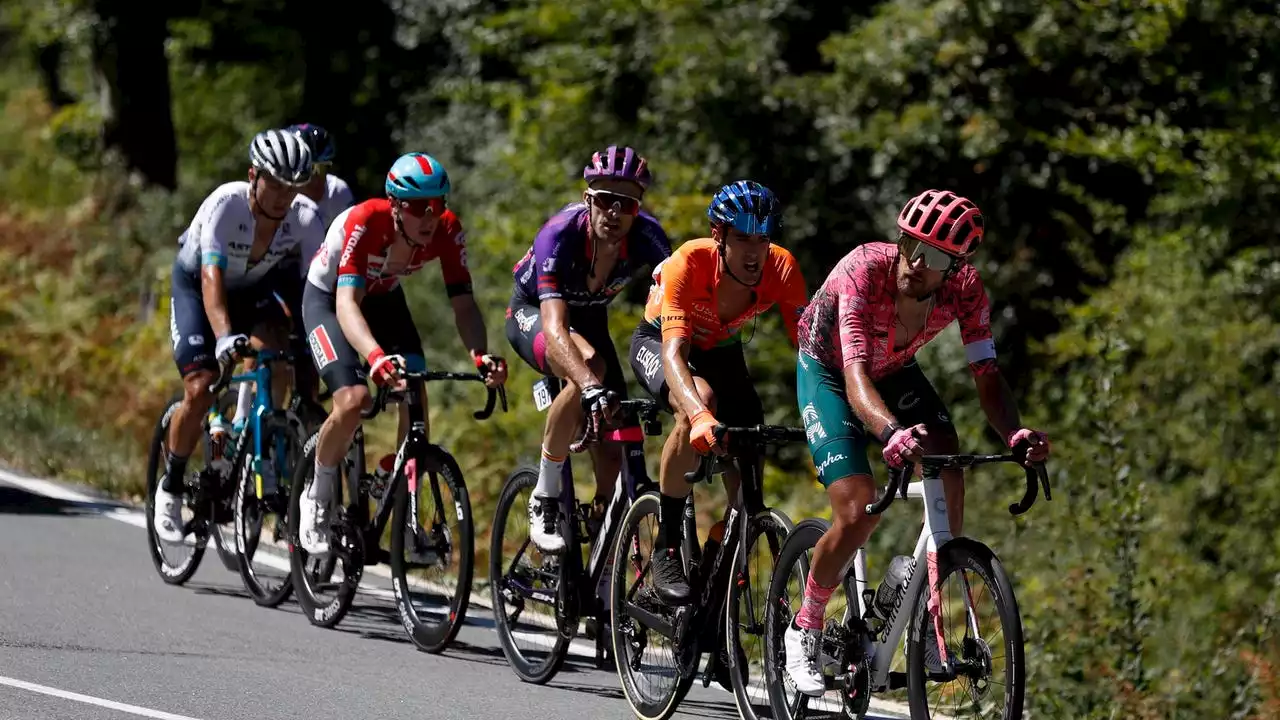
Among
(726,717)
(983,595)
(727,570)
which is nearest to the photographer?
(983,595)

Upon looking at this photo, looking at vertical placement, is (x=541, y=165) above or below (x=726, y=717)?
above

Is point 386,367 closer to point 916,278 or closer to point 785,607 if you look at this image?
point 785,607

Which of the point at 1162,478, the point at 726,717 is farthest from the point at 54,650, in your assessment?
the point at 1162,478

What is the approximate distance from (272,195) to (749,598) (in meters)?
4.01

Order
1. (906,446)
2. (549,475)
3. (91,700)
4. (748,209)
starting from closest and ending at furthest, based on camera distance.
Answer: (906,446) < (748,209) < (91,700) < (549,475)

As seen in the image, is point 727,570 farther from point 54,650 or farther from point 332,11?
point 332,11

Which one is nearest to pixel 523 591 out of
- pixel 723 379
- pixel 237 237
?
pixel 723 379

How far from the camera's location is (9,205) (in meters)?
25.4

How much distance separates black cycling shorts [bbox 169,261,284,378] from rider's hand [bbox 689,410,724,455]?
4.14 meters

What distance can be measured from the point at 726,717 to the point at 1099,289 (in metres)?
9.96

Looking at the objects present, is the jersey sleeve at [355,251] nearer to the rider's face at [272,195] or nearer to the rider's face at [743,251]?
the rider's face at [272,195]

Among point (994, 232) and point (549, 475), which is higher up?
point (994, 232)

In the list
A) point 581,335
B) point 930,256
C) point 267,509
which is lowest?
point 267,509

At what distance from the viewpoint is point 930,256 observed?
6402 millimetres
